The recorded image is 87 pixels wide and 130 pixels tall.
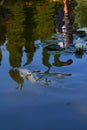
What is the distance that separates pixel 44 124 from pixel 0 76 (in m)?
1.42

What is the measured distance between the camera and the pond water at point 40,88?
290 cm

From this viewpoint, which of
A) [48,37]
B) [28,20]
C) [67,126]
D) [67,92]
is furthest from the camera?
[28,20]

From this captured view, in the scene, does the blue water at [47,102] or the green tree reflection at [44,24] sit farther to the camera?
the green tree reflection at [44,24]

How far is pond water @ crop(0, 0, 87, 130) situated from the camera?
2.90 metres

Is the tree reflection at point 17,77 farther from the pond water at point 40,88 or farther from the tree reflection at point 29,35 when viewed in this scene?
the tree reflection at point 29,35

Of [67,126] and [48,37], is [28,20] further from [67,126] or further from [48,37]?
[67,126]

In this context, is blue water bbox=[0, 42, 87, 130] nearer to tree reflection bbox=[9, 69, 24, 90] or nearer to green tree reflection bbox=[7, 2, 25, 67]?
tree reflection bbox=[9, 69, 24, 90]

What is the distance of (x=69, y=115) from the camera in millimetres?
2992

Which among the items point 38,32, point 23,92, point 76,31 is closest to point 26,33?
point 38,32

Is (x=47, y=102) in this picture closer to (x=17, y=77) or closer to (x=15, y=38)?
(x=17, y=77)

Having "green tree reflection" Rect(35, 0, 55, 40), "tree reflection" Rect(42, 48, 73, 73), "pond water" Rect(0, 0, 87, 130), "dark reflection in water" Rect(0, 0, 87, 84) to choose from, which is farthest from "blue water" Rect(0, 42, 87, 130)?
"green tree reflection" Rect(35, 0, 55, 40)

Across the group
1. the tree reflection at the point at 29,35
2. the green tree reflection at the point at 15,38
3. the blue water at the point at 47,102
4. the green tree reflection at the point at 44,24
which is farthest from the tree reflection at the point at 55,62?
the green tree reflection at the point at 44,24

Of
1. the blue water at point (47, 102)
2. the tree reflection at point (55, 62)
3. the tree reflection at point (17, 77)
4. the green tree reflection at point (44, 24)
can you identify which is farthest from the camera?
the green tree reflection at point (44, 24)

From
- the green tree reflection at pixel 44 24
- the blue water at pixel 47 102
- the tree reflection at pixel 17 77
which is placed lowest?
the green tree reflection at pixel 44 24
